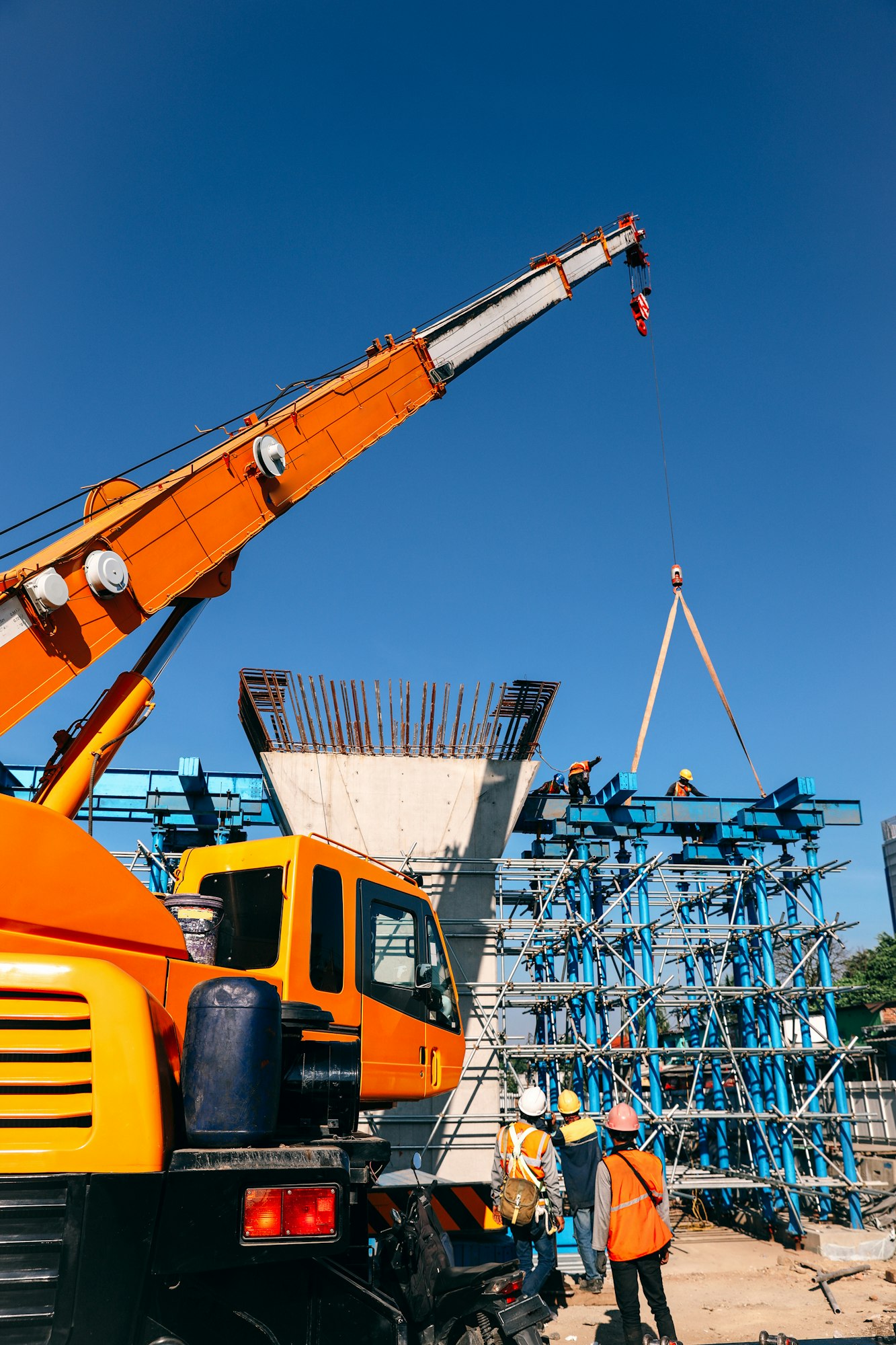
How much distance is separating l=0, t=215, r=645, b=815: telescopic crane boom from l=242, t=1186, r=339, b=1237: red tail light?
12.3ft

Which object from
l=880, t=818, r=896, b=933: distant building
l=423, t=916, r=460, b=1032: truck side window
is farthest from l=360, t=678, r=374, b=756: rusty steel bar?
l=880, t=818, r=896, b=933: distant building

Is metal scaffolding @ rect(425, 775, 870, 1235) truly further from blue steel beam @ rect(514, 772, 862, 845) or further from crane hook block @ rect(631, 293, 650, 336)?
crane hook block @ rect(631, 293, 650, 336)

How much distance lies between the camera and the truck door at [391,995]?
6484 millimetres

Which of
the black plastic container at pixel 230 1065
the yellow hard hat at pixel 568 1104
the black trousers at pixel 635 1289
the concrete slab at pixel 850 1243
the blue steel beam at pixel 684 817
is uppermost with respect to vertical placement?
the blue steel beam at pixel 684 817

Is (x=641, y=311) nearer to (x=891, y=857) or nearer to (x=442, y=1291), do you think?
(x=442, y=1291)

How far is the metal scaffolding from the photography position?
1465cm

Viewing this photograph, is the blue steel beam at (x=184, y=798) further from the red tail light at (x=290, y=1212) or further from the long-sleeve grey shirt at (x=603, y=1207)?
the red tail light at (x=290, y=1212)

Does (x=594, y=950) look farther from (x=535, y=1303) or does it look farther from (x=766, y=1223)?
(x=535, y=1303)

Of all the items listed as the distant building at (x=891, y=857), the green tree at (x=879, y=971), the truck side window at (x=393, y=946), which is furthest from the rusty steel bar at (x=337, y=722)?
the distant building at (x=891, y=857)

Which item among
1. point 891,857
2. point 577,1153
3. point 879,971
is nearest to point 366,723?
point 577,1153

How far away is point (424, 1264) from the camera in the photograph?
4801 mm

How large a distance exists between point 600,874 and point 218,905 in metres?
12.9

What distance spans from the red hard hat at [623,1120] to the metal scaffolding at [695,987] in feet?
24.2

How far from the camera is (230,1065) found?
3363mm
